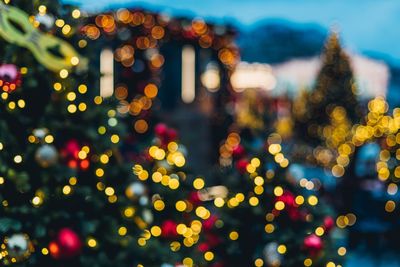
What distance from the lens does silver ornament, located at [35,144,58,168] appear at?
3244 millimetres

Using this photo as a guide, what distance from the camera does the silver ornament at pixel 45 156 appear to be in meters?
3.24

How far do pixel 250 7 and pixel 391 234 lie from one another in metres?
11.0

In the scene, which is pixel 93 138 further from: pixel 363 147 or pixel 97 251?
pixel 363 147

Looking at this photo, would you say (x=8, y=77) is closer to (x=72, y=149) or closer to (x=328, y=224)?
(x=72, y=149)

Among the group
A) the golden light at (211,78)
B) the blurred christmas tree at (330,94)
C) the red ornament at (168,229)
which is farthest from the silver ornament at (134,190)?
the blurred christmas tree at (330,94)

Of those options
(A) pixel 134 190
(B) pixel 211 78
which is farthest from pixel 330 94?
(A) pixel 134 190

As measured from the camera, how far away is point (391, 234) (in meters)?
7.14

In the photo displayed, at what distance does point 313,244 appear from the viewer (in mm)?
4074

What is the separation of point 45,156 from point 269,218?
6.17 feet

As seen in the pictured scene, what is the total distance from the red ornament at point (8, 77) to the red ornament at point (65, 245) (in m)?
0.86

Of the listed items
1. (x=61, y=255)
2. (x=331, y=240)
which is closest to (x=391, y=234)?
(x=331, y=240)

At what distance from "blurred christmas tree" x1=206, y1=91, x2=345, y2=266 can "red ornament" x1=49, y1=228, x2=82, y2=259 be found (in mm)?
1504

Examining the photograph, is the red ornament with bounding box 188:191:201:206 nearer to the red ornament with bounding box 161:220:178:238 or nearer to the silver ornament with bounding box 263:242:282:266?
the red ornament with bounding box 161:220:178:238

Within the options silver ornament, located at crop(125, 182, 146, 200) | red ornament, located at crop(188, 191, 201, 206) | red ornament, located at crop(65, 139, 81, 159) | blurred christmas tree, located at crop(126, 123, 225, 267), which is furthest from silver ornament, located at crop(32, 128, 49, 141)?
red ornament, located at crop(188, 191, 201, 206)
